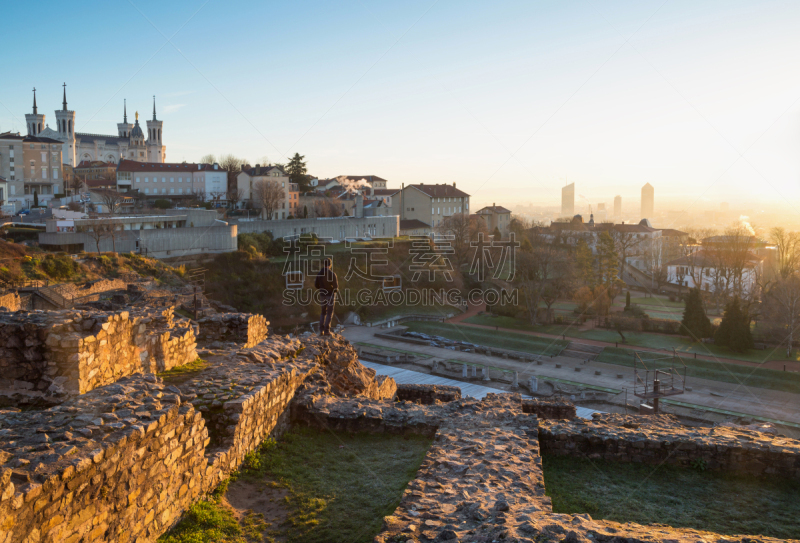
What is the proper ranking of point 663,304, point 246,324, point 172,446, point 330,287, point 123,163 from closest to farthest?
point 172,446 → point 246,324 → point 330,287 → point 663,304 → point 123,163

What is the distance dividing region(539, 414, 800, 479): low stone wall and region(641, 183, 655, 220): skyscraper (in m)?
106

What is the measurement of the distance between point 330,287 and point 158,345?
4.84m

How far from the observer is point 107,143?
11450cm

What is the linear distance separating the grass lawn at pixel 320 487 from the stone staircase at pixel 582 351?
24.5 m

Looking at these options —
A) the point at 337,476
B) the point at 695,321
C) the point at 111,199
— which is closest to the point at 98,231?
the point at 111,199

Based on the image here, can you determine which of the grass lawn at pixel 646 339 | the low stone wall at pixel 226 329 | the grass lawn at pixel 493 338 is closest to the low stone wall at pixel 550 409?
the low stone wall at pixel 226 329

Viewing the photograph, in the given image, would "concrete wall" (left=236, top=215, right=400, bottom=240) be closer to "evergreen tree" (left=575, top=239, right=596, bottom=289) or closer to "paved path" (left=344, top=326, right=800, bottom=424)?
"paved path" (left=344, top=326, right=800, bottom=424)

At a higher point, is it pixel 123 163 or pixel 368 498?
pixel 123 163

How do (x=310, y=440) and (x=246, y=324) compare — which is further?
(x=246, y=324)

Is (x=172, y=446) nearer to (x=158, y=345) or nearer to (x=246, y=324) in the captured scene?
(x=158, y=345)

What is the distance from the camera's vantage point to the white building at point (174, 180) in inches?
2721

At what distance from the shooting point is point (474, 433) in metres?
7.39

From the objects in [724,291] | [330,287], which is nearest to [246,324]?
[330,287]

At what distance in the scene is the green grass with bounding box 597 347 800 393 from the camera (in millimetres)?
23812
